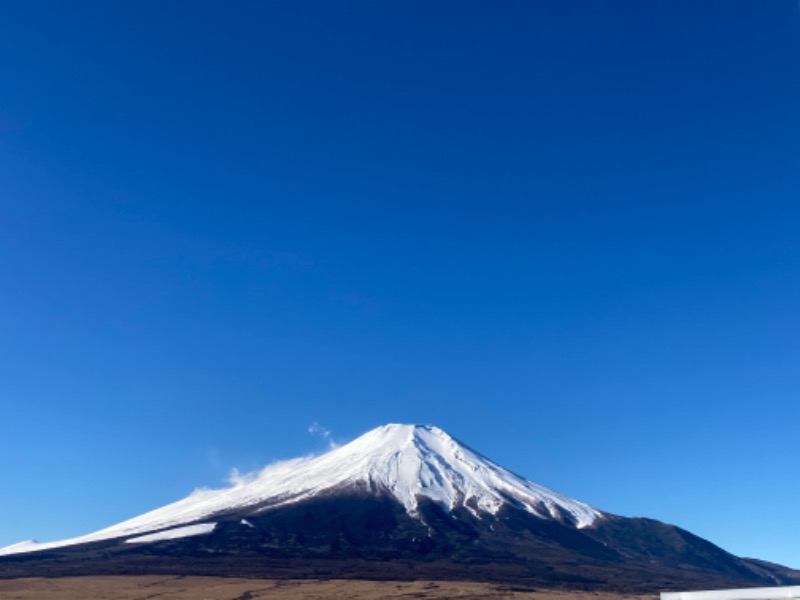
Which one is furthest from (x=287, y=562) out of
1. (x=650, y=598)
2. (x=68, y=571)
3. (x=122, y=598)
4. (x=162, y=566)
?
(x=650, y=598)

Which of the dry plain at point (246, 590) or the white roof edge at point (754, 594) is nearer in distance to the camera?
the white roof edge at point (754, 594)

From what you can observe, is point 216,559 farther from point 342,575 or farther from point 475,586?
point 475,586

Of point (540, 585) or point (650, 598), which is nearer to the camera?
point (650, 598)

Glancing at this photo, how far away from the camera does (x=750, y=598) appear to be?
2057 inches

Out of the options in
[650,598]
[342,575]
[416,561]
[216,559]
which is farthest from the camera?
[416,561]

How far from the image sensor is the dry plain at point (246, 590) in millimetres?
124062

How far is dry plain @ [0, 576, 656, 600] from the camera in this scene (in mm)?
124062

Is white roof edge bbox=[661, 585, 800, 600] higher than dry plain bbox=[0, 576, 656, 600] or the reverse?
higher

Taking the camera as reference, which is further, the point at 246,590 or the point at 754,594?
the point at 246,590

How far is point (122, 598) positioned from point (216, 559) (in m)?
58.0

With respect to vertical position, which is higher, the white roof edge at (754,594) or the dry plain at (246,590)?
the white roof edge at (754,594)

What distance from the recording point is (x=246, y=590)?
133m

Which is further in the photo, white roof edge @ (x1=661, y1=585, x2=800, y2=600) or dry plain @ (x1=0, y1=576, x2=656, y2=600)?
dry plain @ (x1=0, y1=576, x2=656, y2=600)

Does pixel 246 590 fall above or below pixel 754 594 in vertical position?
below
